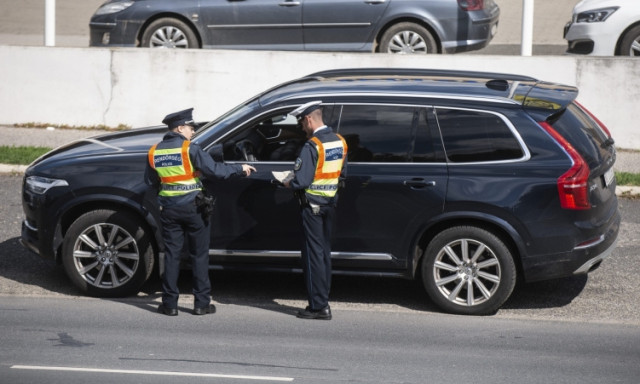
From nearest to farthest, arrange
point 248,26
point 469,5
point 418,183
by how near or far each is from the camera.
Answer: point 418,183 < point 469,5 < point 248,26

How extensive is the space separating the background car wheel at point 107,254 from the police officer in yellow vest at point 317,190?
1.34 m

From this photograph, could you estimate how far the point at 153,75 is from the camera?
1443 cm

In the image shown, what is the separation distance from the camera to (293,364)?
682cm

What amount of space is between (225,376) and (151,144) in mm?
2639

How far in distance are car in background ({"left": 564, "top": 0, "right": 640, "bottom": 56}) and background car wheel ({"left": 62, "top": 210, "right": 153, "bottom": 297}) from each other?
8.21m

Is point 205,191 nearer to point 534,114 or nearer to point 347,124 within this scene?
point 347,124

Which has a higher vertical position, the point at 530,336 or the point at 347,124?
the point at 347,124

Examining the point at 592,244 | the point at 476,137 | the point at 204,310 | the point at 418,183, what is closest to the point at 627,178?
the point at 592,244

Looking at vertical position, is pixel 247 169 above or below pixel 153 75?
below

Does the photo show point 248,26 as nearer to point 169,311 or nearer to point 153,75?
point 153,75

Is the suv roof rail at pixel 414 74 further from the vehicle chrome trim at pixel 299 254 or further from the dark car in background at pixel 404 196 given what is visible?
the vehicle chrome trim at pixel 299 254

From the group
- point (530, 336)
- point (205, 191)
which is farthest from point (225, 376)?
point (530, 336)

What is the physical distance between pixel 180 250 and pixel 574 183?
2923 mm

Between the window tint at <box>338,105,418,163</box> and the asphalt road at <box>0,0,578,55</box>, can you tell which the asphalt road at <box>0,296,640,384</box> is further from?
the asphalt road at <box>0,0,578,55</box>
